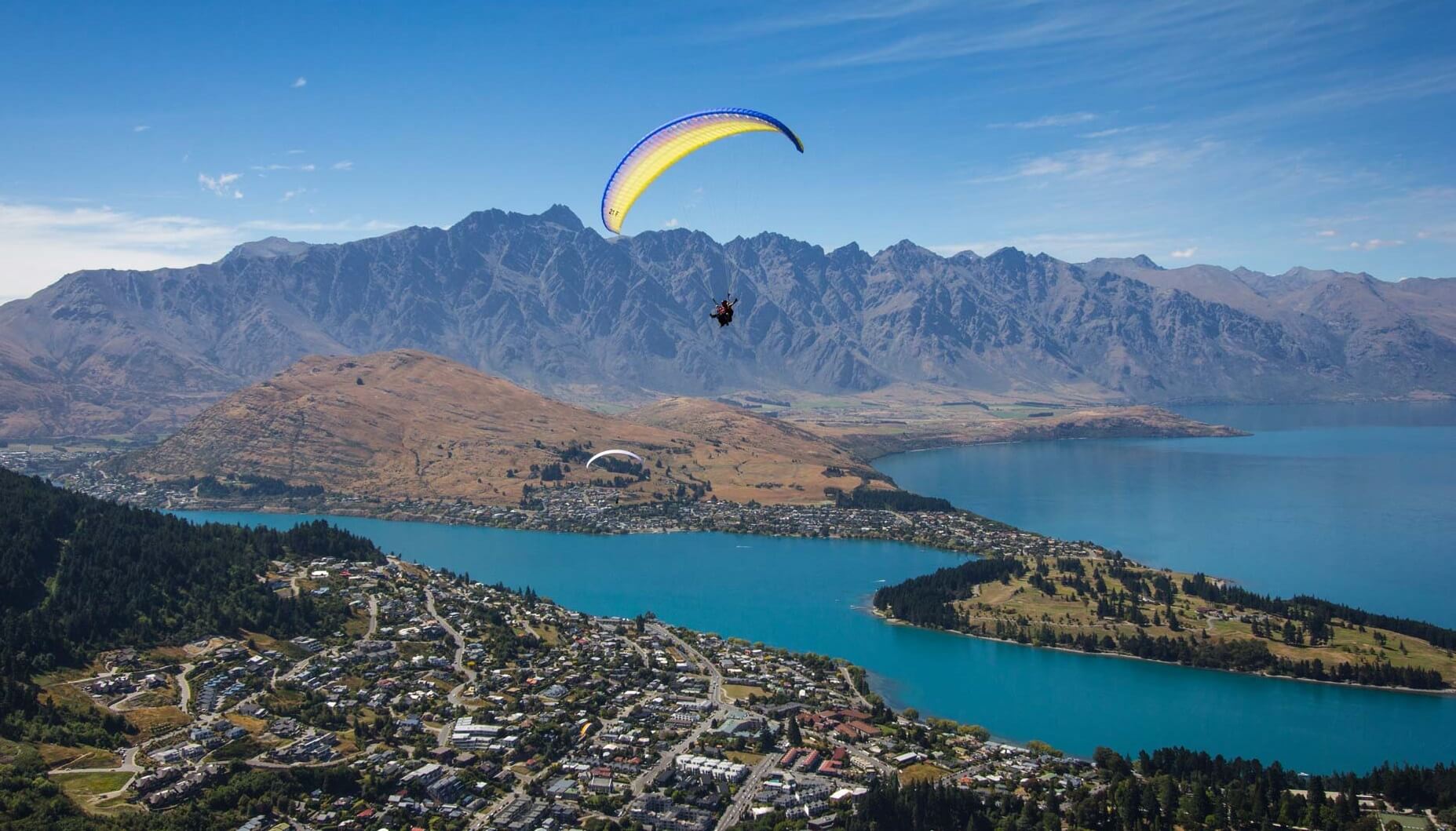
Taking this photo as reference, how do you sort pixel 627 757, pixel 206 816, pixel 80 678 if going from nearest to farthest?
pixel 206 816
pixel 627 757
pixel 80 678

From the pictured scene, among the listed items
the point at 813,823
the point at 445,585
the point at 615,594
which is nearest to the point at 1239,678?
the point at 813,823

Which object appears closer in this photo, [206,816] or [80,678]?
[206,816]

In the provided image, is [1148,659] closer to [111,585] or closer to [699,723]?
[699,723]

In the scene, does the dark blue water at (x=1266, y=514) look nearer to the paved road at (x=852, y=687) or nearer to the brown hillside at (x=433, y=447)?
the brown hillside at (x=433, y=447)

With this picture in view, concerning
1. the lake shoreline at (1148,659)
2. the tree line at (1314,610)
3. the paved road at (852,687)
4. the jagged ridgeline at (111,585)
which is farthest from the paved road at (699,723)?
the tree line at (1314,610)

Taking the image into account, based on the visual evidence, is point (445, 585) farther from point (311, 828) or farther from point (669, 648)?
point (311, 828)
